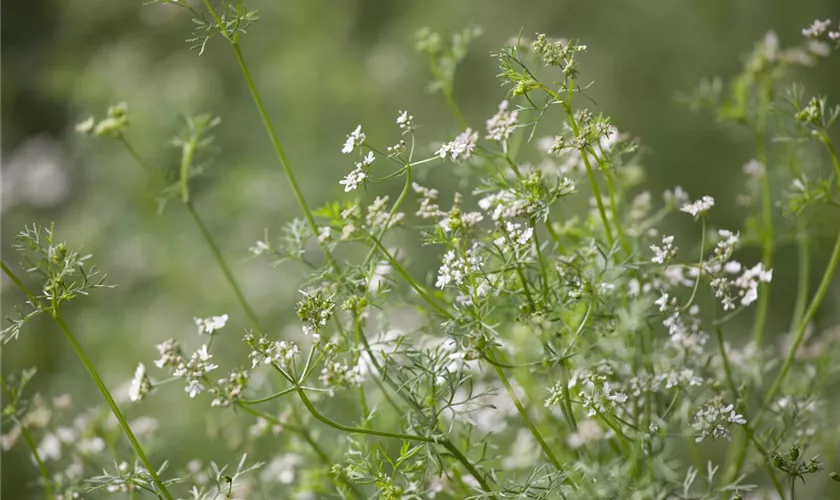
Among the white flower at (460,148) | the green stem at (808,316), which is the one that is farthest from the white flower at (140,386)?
the green stem at (808,316)

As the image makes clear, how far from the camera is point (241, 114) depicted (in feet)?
7.37

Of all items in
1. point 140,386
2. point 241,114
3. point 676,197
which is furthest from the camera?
point 241,114

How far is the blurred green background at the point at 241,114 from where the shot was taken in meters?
1.79

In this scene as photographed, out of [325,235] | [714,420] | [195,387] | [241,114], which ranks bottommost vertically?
[714,420]

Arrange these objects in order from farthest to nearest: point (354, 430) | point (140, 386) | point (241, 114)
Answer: point (241, 114) < point (140, 386) < point (354, 430)

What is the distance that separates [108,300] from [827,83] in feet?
5.94

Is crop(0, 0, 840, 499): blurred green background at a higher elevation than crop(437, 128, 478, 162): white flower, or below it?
higher

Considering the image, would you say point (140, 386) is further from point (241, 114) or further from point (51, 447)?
point (241, 114)

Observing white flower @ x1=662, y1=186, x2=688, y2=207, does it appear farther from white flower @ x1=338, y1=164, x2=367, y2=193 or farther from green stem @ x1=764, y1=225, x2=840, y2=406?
white flower @ x1=338, y1=164, x2=367, y2=193

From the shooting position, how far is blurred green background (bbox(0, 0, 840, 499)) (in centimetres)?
179

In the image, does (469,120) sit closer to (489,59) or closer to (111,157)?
(489,59)

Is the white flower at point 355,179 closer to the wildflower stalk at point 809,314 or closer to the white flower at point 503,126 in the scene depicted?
the white flower at point 503,126

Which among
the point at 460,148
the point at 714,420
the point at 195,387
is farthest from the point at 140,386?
the point at 714,420

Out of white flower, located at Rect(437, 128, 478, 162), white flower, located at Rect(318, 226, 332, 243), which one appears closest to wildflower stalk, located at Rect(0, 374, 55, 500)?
white flower, located at Rect(318, 226, 332, 243)
